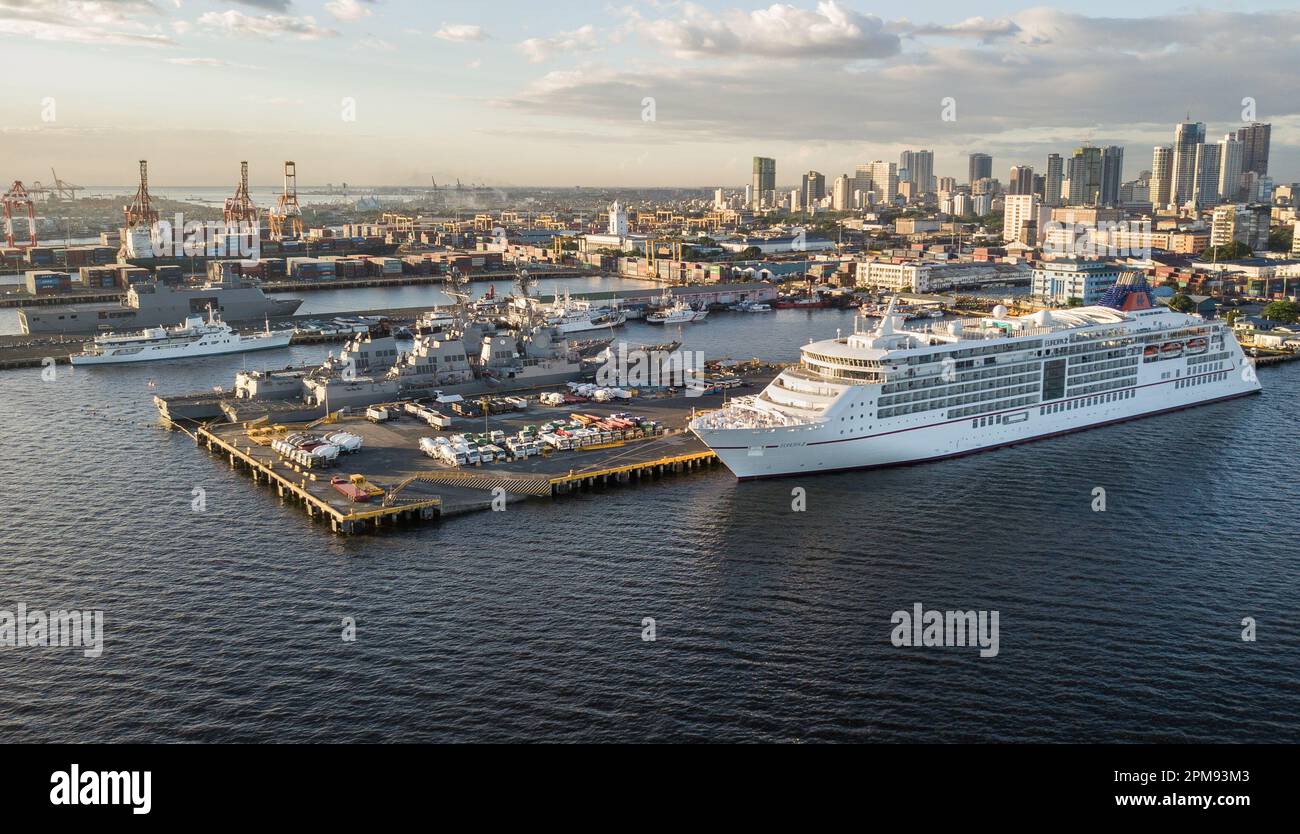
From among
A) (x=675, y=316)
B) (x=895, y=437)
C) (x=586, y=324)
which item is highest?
(x=675, y=316)

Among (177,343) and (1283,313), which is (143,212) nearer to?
(177,343)

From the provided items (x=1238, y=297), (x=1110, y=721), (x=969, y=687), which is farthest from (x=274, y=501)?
(x=1238, y=297)

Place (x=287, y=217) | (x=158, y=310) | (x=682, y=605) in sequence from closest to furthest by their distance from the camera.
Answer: (x=682, y=605) → (x=158, y=310) → (x=287, y=217)

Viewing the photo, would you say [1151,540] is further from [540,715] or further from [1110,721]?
[540,715]

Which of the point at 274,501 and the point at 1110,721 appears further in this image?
the point at 274,501

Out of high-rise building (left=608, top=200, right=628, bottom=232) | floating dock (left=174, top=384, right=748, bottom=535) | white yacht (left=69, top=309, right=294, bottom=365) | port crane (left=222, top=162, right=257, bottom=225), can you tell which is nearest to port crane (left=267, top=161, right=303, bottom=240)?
port crane (left=222, top=162, right=257, bottom=225)

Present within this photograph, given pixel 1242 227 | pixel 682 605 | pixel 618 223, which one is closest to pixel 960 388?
pixel 682 605

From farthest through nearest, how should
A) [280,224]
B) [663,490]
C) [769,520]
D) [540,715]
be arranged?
[280,224] < [663,490] < [769,520] < [540,715]
